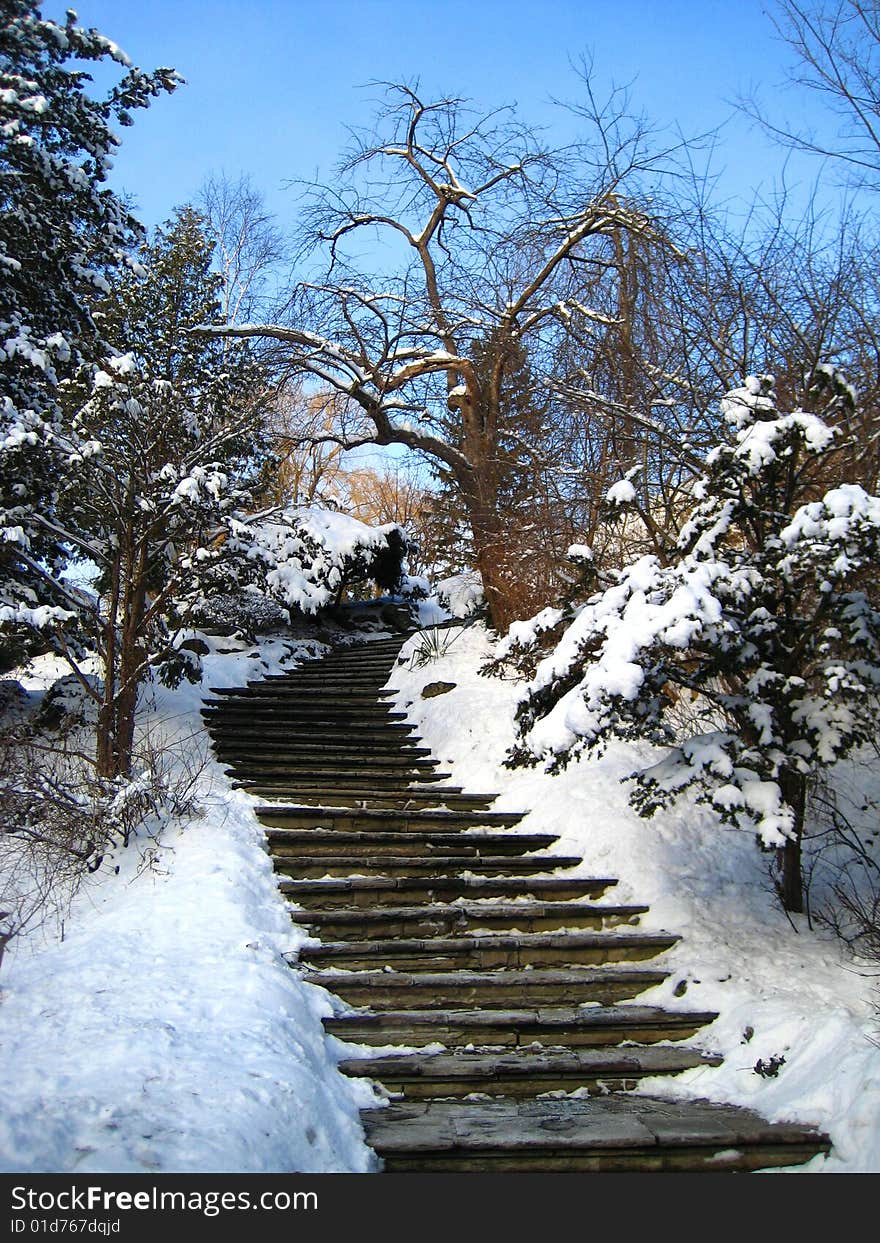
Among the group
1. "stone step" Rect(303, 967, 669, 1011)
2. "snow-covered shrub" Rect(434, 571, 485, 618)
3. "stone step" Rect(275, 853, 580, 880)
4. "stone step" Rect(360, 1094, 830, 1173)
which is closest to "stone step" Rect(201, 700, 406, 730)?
"snow-covered shrub" Rect(434, 571, 485, 618)

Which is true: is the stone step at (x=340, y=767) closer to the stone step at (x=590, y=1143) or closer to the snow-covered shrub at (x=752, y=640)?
the snow-covered shrub at (x=752, y=640)

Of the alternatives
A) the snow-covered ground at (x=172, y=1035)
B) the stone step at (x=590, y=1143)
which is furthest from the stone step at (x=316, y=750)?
the stone step at (x=590, y=1143)

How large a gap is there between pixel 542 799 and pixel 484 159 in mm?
10217

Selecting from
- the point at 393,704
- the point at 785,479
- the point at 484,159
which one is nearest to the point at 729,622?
the point at 785,479

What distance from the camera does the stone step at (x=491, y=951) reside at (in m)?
5.48

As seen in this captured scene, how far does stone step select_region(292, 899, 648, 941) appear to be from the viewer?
5.80 meters

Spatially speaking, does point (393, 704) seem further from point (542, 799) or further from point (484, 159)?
point (484, 159)

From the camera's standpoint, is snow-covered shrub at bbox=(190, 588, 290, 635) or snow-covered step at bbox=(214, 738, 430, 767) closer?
snow-covered step at bbox=(214, 738, 430, 767)

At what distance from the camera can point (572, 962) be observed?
18.8 feet

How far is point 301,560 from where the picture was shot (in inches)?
579

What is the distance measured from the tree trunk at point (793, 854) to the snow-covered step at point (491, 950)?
0.80 meters

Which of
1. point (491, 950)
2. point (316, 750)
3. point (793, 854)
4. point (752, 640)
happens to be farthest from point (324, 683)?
point (752, 640)

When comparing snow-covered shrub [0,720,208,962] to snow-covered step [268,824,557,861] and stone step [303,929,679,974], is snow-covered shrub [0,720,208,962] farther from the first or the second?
stone step [303,929,679,974]

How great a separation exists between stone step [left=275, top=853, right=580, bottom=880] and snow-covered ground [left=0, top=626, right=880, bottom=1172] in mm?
240
